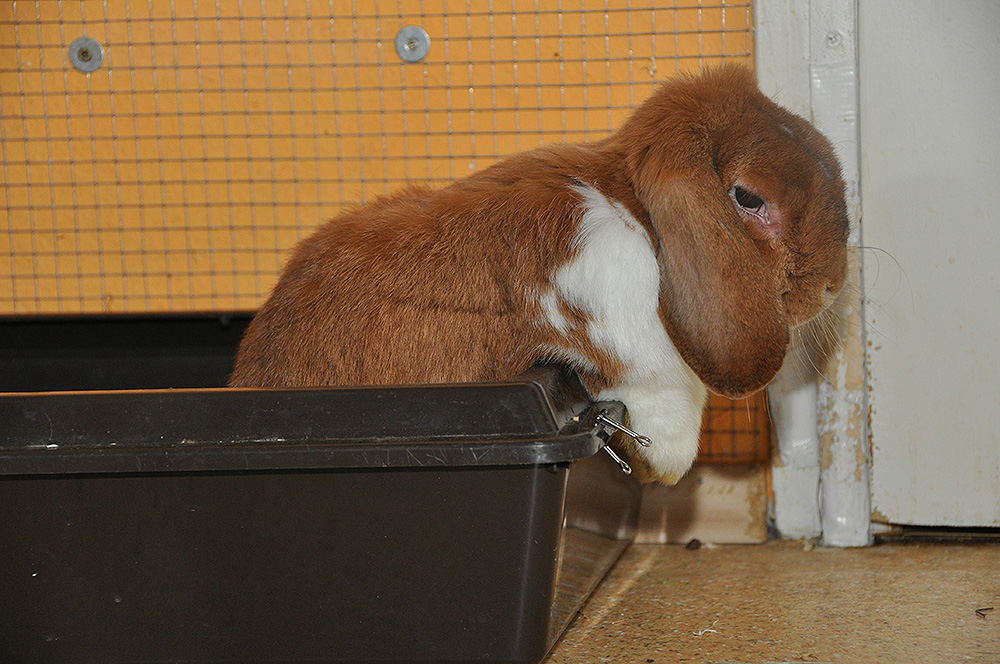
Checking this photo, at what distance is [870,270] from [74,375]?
153 centimetres

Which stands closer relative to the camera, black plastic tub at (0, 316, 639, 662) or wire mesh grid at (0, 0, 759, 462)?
black plastic tub at (0, 316, 639, 662)

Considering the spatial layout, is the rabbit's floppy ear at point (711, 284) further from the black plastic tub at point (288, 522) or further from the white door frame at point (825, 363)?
the white door frame at point (825, 363)

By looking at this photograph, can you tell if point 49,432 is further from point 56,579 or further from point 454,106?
point 454,106

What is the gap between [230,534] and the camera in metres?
0.84

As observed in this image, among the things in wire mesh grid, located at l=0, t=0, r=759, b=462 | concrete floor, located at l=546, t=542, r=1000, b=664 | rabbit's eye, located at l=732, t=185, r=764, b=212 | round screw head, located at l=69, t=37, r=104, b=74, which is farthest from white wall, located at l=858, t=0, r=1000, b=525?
round screw head, located at l=69, t=37, r=104, b=74

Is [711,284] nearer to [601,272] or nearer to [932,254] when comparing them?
[601,272]

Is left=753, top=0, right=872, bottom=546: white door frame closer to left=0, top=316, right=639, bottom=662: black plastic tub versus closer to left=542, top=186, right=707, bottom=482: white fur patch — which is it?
left=542, top=186, right=707, bottom=482: white fur patch

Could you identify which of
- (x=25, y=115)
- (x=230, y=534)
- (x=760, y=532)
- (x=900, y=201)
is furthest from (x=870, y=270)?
(x=25, y=115)

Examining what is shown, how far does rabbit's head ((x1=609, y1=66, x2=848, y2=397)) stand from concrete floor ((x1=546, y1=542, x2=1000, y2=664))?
34cm

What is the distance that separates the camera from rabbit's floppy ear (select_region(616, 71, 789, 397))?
0.93m

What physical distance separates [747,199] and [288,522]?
610 millimetres

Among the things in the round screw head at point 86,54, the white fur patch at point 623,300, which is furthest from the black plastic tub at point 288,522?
the round screw head at point 86,54

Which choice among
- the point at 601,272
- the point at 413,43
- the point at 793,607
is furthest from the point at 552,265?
the point at 413,43

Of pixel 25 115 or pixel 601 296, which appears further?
pixel 25 115
